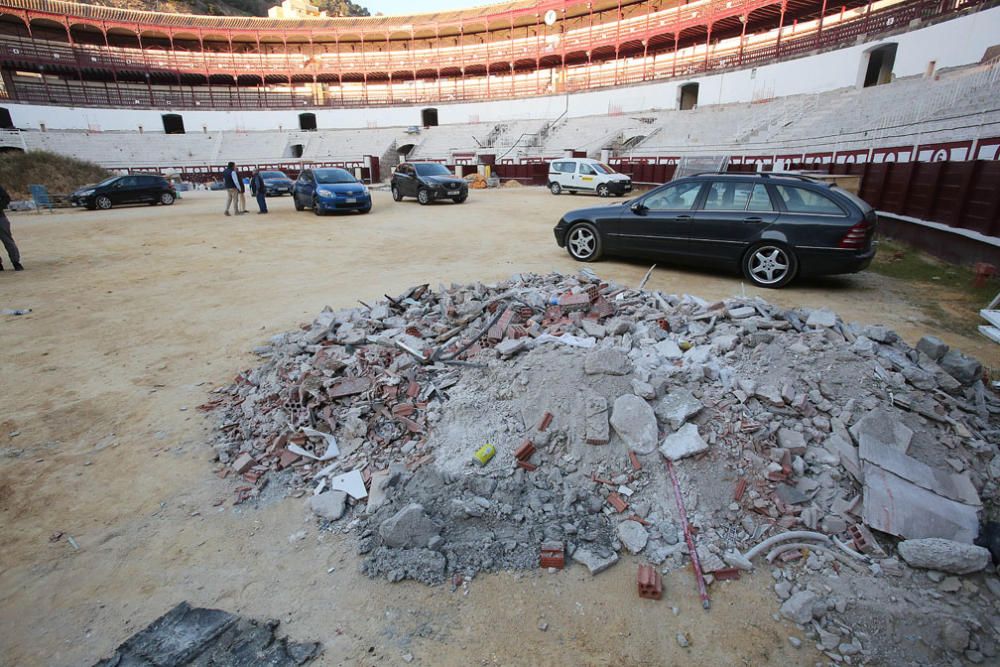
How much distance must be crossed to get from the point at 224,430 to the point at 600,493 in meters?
3.10

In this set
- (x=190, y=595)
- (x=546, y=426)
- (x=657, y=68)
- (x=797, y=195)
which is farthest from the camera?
(x=657, y=68)

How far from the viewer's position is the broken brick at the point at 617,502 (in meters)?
3.04

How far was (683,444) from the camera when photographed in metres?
3.25

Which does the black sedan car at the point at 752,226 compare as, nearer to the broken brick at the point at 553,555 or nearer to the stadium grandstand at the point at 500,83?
the broken brick at the point at 553,555

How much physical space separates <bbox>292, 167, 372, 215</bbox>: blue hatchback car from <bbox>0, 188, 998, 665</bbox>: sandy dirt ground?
952cm

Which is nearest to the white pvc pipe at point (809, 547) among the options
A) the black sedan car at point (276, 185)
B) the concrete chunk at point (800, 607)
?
the concrete chunk at point (800, 607)

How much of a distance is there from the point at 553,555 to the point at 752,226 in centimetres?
612

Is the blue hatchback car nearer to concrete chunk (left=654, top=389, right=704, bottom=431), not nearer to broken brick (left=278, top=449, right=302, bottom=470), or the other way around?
broken brick (left=278, top=449, right=302, bottom=470)

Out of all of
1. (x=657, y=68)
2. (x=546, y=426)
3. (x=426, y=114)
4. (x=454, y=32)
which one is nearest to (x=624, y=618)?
(x=546, y=426)

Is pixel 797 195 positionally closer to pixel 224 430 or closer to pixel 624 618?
pixel 624 618

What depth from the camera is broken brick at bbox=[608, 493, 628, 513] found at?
304cm

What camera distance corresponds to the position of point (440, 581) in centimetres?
265

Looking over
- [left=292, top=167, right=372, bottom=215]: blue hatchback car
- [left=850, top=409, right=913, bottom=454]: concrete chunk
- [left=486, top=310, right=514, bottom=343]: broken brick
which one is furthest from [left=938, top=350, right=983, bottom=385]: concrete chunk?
[left=292, top=167, right=372, bottom=215]: blue hatchback car

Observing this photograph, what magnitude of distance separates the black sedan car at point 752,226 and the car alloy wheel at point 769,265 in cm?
1
